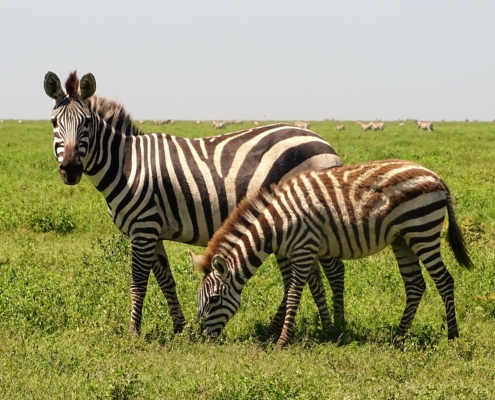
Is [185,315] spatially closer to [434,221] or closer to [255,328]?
[255,328]

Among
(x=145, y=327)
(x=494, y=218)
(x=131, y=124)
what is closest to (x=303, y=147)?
(x=131, y=124)

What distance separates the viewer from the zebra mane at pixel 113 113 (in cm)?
863

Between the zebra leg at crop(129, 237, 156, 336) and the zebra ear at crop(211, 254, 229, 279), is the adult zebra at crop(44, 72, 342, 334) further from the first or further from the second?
the zebra ear at crop(211, 254, 229, 279)

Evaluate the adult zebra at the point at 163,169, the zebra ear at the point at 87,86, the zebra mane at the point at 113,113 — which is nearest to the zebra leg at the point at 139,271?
the adult zebra at the point at 163,169

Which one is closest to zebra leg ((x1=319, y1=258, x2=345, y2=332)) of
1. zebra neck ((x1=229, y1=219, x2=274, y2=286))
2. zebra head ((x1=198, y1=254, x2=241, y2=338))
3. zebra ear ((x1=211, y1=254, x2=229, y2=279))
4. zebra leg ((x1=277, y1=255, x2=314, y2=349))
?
zebra leg ((x1=277, y1=255, x2=314, y2=349))

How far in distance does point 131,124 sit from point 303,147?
2029mm

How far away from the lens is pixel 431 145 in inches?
1166

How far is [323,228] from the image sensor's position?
785cm

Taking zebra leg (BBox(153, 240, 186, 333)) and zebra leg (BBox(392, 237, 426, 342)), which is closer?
zebra leg (BBox(392, 237, 426, 342))

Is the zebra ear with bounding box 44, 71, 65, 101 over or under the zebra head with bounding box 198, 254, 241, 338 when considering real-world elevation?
over

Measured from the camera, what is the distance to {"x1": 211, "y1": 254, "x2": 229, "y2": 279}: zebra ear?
755 centimetres

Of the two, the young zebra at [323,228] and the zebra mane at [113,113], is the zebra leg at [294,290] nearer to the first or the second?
the young zebra at [323,228]

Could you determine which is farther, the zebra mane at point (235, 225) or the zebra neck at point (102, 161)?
the zebra neck at point (102, 161)

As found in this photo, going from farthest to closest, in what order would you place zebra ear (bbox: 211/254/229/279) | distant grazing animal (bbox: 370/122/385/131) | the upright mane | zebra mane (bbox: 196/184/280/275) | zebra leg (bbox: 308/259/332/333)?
distant grazing animal (bbox: 370/122/385/131), zebra leg (bbox: 308/259/332/333), the upright mane, zebra mane (bbox: 196/184/280/275), zebra ear (bbox: 211/254/229/279)
